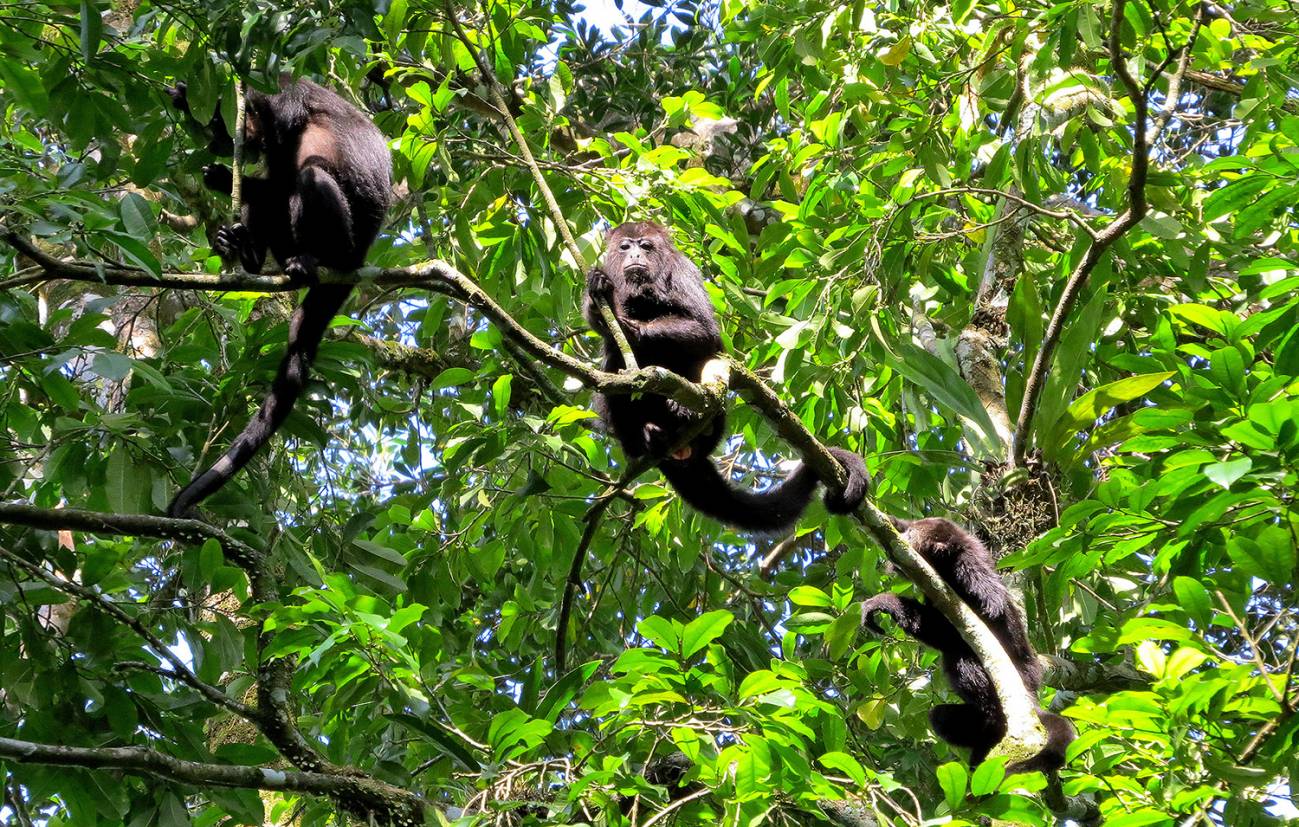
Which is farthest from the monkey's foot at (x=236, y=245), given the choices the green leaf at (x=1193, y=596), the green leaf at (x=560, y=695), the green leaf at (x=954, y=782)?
the green leaf at (x=1193, y=596)

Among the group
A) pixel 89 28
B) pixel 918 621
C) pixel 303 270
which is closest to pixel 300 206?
pixel 303 270

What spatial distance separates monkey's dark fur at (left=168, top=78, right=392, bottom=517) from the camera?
173 inches

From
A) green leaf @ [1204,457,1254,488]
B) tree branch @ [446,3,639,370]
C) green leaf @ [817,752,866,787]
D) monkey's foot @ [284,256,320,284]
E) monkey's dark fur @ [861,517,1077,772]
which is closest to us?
green leaf @ [1204,457,1254,488]

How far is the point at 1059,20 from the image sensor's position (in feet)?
13.1

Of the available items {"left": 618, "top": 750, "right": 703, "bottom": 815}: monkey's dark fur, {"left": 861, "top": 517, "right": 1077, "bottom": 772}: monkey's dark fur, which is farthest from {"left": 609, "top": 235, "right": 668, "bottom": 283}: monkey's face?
{"left": 618, "top": 750, "right": 703, "bottom": 815}: monkey's dark fur

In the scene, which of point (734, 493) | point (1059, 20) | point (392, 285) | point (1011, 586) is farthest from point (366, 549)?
point (1059, 20)

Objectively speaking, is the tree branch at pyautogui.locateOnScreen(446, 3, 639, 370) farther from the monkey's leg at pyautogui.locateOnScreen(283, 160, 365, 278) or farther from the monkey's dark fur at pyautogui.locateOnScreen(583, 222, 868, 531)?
→ the monkey's leg at pyautogui.locateOnScreen(283, 160, 365, 278)

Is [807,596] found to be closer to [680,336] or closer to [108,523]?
[680,336]

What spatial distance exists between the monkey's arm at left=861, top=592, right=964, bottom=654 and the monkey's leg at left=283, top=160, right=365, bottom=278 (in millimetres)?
2995

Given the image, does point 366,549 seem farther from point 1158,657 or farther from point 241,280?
point 1158,657

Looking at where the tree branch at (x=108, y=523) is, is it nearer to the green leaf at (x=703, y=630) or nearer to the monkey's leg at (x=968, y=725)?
the green leaf at (x=703, y=630)

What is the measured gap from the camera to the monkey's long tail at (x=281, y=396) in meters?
4.04

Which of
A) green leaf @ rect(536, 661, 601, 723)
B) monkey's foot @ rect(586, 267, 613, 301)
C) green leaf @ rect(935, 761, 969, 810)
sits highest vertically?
monkey's foot @ rect(586, 267, 613, 301)

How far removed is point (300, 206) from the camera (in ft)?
15.7
